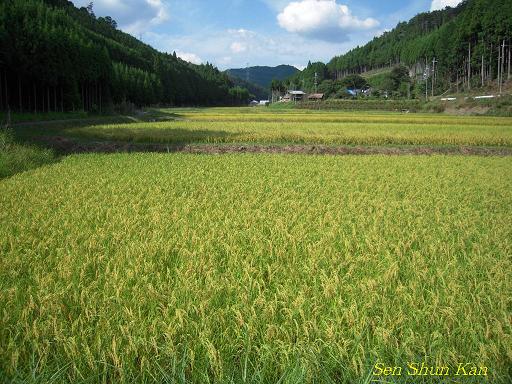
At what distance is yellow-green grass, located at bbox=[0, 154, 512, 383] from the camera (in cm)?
261

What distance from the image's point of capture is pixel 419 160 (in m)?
15.6

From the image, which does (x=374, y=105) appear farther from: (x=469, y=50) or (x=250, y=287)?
(x=250, y=287)

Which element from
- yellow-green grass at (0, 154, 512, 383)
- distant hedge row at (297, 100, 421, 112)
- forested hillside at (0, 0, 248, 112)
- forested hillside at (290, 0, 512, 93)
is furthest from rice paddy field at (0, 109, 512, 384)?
forested hillside at (290, 0, 512, 93)

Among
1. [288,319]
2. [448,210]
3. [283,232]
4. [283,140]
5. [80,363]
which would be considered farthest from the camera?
[283,140]

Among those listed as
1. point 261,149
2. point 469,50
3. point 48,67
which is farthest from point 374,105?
point 261,149

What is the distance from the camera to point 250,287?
3619mm

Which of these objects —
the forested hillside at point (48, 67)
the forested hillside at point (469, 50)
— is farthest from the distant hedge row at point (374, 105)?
the forested hillside at point (48, 67)

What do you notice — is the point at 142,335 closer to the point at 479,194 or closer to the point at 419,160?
the point at 479,194

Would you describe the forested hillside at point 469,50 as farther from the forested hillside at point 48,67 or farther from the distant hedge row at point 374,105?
the forested hillside at point 48,67

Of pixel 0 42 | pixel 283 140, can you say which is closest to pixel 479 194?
pixel 283 140

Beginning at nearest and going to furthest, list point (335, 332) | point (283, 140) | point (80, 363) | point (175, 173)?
point (80, 363)
point (335, 332)
point (175, 173)
point (283, 140)

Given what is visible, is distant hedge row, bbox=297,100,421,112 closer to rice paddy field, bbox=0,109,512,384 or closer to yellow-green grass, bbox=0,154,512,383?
rice paddy field, bbox=0,109,512,384

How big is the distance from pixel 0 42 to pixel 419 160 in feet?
123

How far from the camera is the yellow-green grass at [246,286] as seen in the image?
8.57 ft
